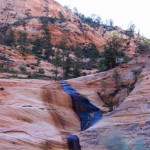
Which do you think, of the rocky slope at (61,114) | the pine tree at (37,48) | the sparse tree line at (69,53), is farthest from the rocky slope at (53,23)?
the rocky slope at (61,114)

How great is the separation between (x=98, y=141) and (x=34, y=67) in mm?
32342

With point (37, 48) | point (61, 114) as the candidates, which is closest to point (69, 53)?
point (37, 48)

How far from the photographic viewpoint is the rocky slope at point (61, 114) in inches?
736

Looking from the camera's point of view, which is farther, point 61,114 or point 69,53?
point 69,53

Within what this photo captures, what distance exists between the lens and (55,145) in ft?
62.1

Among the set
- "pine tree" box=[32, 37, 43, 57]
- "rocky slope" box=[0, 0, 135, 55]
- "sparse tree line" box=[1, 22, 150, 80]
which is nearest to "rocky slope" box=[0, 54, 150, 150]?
"sparse tree line" box=[1, 22, 150, 80]

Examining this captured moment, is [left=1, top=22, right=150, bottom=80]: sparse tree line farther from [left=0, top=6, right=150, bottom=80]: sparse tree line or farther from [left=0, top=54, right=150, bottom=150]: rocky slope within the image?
[left=0, top=54, right=150, bottom=150]: rocky slope

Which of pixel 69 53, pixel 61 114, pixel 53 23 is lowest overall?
pixel 61 114

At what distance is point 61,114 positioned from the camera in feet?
82.9

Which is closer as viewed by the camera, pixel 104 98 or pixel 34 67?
pixel 104 98

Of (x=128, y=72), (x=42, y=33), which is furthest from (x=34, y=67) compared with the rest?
(x=42, y=33)

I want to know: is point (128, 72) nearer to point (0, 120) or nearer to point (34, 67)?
point (0, 120)

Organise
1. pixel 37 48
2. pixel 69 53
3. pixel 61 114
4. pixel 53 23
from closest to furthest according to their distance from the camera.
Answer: pixel 61 114 → pixel 37 48 → pixel 69 53 → pixel 53 23

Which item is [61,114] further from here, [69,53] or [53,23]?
[53,23]
